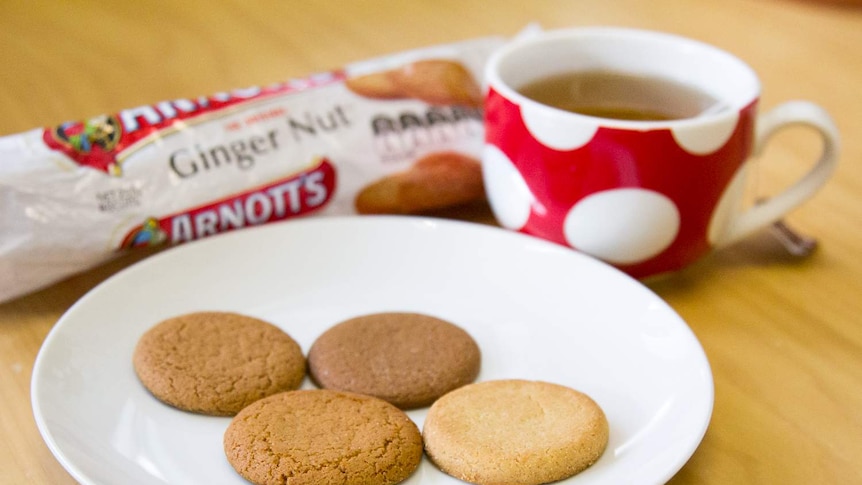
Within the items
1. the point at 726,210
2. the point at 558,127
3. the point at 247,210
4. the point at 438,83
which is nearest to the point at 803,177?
the point at 726,210

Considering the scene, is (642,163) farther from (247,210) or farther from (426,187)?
(247,210)

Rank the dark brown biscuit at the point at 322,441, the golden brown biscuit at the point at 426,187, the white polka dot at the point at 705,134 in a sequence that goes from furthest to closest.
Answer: the golden brown biscuit at the point at 426,187 < the white polka dot at the point at 705,134 < the dark brown biscuit at the point at 322,441

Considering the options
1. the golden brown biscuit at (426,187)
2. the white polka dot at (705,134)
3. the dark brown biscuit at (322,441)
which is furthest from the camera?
the golden brown biscuit at (426,187)

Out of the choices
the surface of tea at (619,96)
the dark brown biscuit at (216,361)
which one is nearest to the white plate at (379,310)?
the dark brown biscuit at (216,361)

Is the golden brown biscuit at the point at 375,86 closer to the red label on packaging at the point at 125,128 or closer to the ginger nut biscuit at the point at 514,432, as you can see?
the red label on packaging at the point at 125,128

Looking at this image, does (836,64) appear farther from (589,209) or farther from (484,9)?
(589,209)

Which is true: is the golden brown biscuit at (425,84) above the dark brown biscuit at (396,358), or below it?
above
